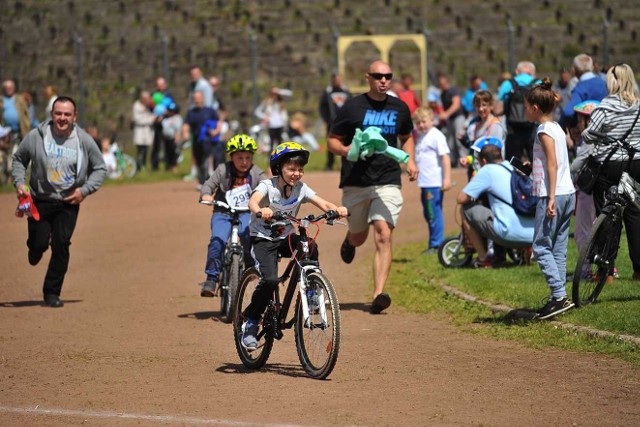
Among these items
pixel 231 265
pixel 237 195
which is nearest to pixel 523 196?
pixel 237 195

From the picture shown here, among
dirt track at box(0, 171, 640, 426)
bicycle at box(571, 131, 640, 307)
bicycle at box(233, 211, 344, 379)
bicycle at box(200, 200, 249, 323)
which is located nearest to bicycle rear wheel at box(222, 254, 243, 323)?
bicycle at box(200, 200, 249, 323)

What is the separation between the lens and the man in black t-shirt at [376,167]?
40.7 feet

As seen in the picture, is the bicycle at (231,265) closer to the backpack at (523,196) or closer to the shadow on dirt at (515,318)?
the shadow on dirt at (515,318)

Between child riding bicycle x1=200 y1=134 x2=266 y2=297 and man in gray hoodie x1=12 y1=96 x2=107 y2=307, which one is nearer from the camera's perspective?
child riding bicycle x1=200 y1=134 x2=266 y2=297

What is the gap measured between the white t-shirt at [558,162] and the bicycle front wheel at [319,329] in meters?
2.54

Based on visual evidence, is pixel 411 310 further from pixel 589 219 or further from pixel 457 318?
pixel 589 219

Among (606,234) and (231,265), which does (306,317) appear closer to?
(231,265)

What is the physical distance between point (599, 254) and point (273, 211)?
3175 mm

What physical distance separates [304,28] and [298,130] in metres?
9.41

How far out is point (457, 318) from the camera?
38.6 feet

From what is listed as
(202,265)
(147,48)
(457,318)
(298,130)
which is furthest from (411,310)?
(147,48)

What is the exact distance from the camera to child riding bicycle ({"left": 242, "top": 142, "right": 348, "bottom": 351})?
941 centimetres

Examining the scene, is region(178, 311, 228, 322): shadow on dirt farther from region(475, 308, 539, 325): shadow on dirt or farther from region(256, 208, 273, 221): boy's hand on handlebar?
region(256, 208, 273, 221): boy's hand on handlebar

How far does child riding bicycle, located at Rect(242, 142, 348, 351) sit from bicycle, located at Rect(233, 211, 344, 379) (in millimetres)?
79
